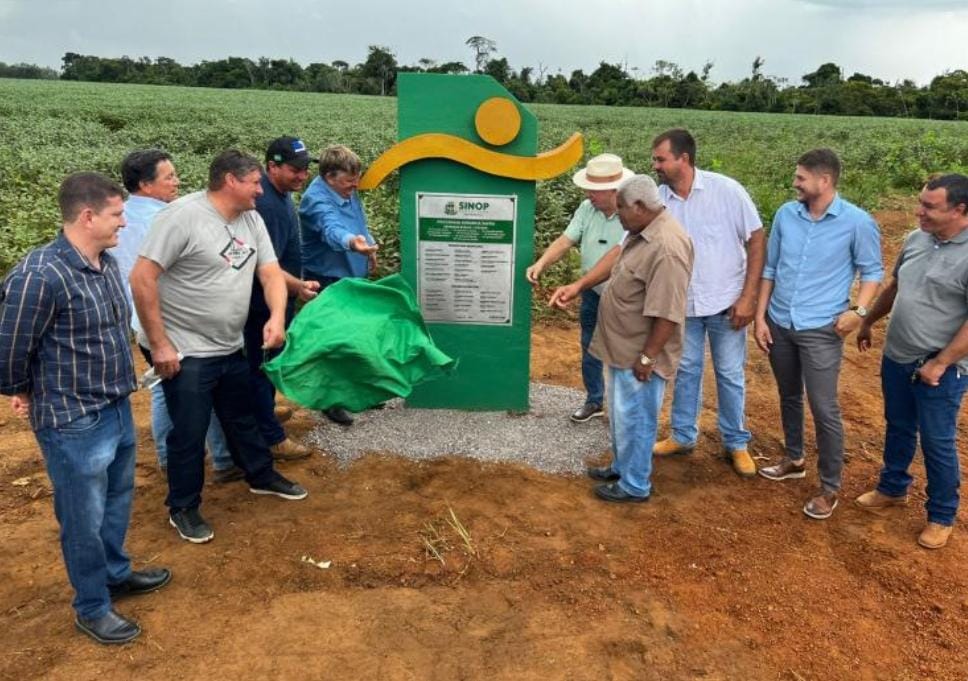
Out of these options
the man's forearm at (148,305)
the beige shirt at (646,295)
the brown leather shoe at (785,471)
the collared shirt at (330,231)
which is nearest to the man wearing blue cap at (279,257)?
the collared shirt at (330,231)

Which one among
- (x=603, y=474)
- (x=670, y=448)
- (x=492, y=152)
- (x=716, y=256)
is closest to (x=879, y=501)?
(x=670, y=448)

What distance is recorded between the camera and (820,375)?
3.95 m

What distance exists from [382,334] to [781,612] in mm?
2449

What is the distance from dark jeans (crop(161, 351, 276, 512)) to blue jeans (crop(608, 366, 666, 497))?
79.8 inches

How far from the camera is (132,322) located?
3818 millimetres

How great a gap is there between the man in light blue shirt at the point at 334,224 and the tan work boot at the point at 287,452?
36 centimetres

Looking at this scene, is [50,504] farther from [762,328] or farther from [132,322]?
[762,328]

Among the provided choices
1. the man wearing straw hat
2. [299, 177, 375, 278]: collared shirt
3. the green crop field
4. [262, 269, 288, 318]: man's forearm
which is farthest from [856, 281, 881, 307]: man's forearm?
the green crop field

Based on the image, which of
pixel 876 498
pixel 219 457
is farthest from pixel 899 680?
pixel 219 457

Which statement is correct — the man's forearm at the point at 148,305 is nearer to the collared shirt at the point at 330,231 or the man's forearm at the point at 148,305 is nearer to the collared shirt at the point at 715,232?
the collared shirt at the point at 330,231

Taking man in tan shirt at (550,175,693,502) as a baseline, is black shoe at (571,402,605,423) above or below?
below

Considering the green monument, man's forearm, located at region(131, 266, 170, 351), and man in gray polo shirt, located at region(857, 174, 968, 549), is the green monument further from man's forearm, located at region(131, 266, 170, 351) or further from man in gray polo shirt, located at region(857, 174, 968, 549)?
man in gray polo shirt, located at region(857, 174, 968, 549)

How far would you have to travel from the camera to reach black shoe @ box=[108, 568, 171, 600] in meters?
3.20

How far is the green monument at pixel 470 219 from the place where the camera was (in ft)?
15.1
